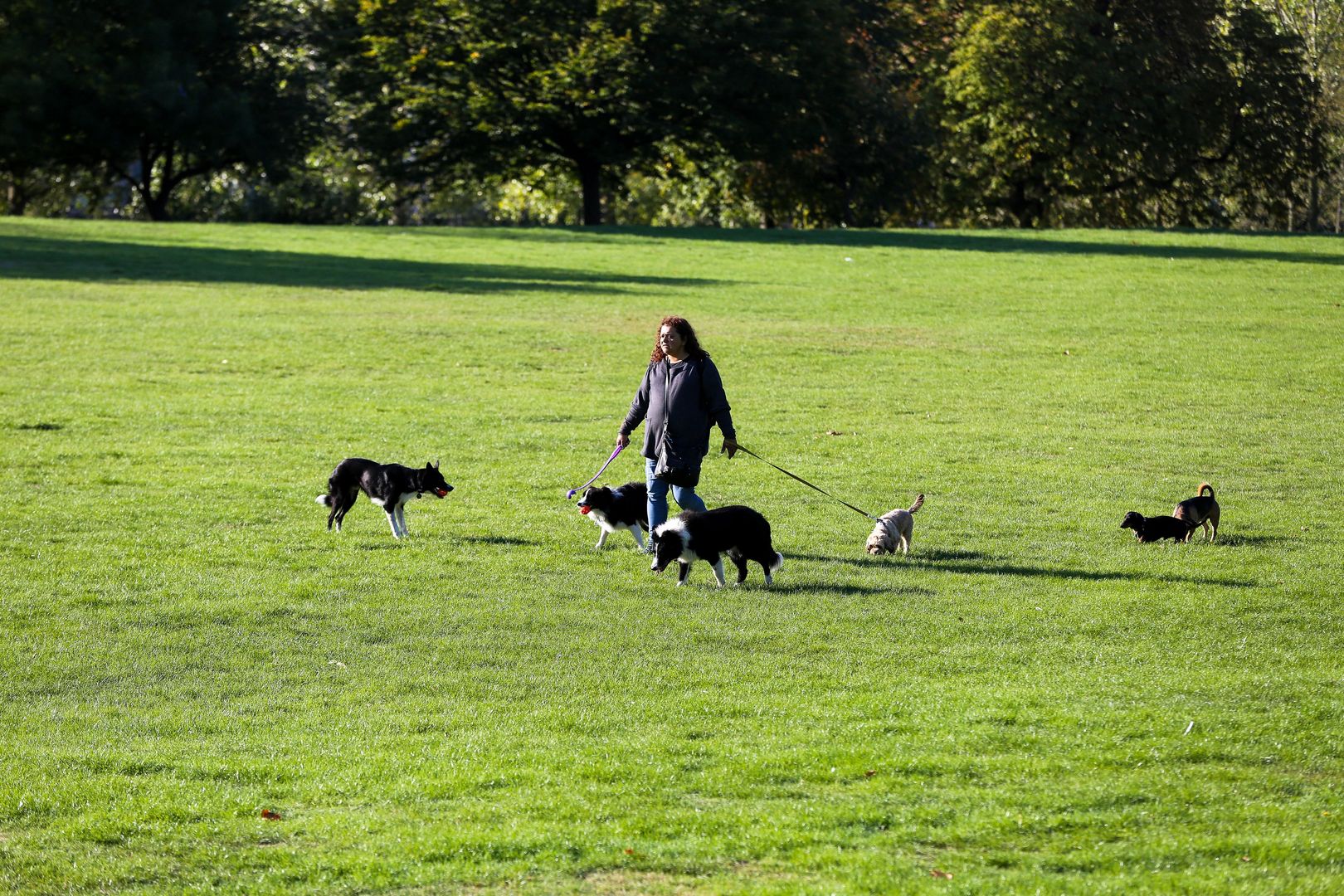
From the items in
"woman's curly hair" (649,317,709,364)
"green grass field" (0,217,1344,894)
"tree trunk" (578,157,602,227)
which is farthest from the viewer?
"tree trunk" (578,157,602,227)

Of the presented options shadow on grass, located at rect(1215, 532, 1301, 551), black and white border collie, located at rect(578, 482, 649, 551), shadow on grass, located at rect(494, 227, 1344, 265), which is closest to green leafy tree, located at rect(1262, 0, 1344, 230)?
shadow on grass, located at rect(494, 227, 1344, 265)

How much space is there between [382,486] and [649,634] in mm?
4189

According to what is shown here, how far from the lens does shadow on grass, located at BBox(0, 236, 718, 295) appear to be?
3703cm

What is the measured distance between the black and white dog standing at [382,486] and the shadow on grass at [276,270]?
21.6m

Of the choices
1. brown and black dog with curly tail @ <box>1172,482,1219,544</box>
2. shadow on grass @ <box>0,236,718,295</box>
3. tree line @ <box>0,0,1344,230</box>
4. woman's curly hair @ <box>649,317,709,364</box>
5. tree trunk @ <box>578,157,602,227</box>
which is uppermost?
tree line @ <box>0,0,1344,230</box>

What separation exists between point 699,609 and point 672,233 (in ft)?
126

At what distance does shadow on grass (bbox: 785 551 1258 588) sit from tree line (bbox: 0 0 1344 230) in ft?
139

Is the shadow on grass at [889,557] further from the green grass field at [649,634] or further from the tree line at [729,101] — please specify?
the tree line at [729,101]

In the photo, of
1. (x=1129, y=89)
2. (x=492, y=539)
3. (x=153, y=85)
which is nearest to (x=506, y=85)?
(x=153, y=85)

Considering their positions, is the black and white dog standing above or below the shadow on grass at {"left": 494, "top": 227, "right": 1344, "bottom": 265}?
below

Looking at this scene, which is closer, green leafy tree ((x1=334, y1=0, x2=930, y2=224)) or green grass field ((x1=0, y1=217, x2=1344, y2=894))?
green grass field ((x1=0, y1=217, x2=1344, y2=894))

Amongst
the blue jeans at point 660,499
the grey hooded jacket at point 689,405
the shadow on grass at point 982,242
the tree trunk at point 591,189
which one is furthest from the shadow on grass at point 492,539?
the tree trunk at point 591,189

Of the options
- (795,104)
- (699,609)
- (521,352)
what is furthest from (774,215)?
(699,609)

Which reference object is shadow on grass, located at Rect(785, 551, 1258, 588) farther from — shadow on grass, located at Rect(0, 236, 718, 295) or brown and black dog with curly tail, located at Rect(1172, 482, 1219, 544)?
shadow on grass, located at Rect(0, 236, 718, 295)
